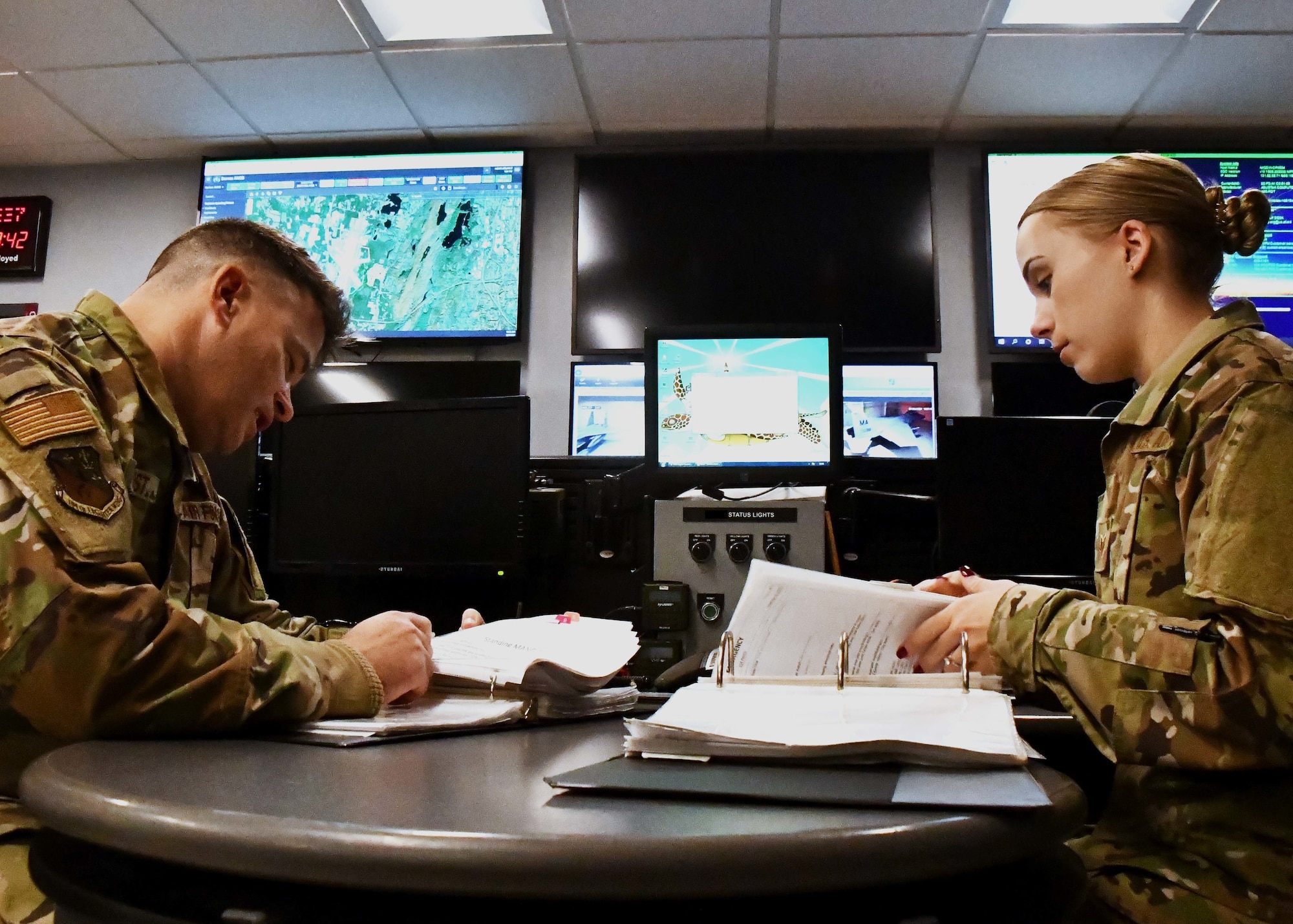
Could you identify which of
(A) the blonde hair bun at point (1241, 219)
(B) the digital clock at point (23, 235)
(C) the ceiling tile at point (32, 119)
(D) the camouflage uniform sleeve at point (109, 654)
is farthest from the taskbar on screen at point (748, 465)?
(B) the digital clock at point (23, 235)

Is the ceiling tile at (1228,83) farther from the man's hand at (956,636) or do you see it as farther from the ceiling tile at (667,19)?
the man's hand at (956,636)

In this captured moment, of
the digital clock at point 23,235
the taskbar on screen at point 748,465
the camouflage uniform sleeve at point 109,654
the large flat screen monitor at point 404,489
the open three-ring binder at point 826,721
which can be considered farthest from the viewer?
the digital clock at point 23,235

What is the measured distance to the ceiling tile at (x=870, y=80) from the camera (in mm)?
2916

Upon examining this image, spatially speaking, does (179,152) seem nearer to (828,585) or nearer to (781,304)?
(781,304)

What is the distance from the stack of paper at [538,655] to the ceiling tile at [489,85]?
2475 millimetres

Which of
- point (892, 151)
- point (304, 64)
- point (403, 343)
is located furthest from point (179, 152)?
point (892, 151)

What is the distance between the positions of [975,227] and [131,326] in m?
3.23

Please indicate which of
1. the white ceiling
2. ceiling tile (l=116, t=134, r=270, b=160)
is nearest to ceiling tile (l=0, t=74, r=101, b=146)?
the white ceiling

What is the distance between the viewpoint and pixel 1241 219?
1.09 m

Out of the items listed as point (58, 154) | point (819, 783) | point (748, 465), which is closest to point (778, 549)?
point (748, 465)

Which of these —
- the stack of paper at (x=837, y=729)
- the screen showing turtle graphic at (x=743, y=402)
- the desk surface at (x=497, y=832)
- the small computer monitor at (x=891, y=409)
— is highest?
the small computer monitor at (x=891, y=409)

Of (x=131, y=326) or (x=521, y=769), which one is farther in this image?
(x=131, y=326)

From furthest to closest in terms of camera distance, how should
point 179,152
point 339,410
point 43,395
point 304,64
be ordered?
1. point 179,152
2. point 304,64
3. point 339,410
4. point 43,395

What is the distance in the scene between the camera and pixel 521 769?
25.2 inches
